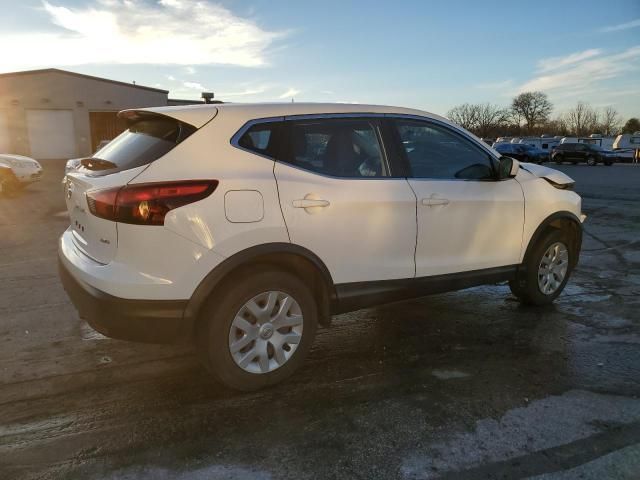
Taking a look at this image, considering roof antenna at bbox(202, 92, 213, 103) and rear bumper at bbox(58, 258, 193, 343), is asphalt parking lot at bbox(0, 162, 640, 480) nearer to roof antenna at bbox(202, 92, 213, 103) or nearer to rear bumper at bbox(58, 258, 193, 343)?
rear bumper at bbox(58, 258, 193, 343)

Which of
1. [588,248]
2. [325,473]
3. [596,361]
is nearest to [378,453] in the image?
[325,473]

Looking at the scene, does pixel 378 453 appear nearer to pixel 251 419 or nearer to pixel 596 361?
pixel 251 419

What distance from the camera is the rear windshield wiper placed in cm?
314

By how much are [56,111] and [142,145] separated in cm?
3770

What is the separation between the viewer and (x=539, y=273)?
Answer: 4.80 meters

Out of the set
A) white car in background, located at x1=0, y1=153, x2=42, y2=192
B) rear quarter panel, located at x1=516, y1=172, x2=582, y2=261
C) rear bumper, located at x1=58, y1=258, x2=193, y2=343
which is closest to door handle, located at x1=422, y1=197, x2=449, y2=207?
rear quarter panel, located at x1=516, y1=172, x2=582, y2=261

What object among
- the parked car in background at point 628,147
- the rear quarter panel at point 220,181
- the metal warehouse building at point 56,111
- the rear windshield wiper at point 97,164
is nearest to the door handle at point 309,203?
the rear quarter panel at point 220,181

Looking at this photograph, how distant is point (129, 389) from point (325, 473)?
156cm

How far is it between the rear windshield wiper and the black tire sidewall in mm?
3626

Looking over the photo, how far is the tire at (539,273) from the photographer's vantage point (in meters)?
4.70

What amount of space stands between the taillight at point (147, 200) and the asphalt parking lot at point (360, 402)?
119cm

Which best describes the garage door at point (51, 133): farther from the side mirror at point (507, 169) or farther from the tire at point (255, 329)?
the tire at point (255, 329)

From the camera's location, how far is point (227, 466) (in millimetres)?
2541

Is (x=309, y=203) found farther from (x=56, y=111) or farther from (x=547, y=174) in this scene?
(x=56, y=111)
